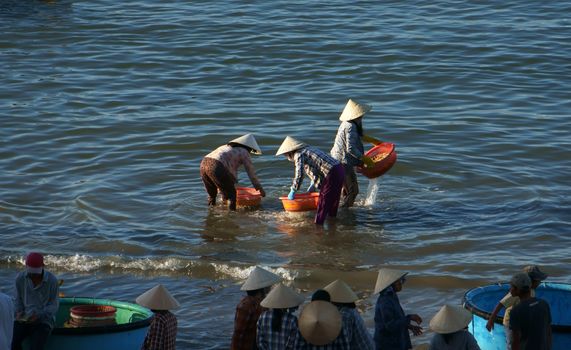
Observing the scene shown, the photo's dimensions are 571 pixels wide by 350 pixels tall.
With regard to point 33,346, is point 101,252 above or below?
below

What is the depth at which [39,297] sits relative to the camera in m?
9.45

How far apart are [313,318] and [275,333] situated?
0.50m

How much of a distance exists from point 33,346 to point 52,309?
1.16 feet

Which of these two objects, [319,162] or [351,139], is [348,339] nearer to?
[319,162]

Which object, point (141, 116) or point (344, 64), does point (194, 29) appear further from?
point (141, 116)

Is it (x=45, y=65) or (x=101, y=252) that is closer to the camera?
(x=101, y=252)

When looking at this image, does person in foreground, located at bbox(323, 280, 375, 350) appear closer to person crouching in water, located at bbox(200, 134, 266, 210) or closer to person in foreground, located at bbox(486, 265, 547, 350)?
person in foreground, located at bbox(486, 265, 547, 350)

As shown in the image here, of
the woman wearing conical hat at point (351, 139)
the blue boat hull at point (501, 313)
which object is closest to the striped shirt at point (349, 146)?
the woman wearing conical hat at point (351, 139)

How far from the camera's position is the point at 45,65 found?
1009 inches

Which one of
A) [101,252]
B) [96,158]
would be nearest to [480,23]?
[96,158]

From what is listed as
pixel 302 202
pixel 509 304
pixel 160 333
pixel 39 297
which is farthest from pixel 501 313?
pixel 302 202

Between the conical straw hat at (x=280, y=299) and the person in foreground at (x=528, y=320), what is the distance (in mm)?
1649

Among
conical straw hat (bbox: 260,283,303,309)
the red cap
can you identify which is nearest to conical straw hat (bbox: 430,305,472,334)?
conical straw hat (bbox: 260,283,303,309)

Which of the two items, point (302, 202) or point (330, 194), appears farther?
point (302, 202)
